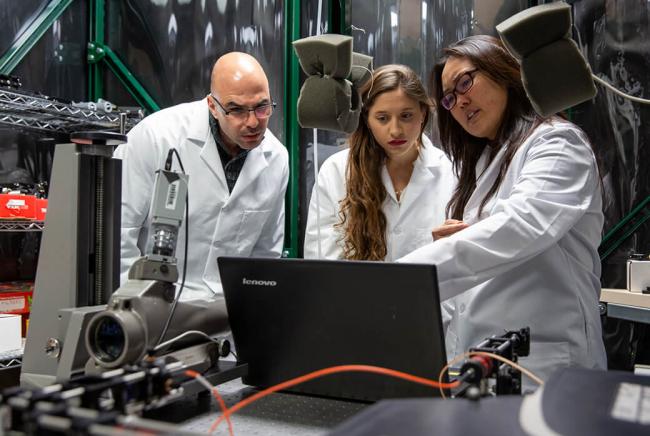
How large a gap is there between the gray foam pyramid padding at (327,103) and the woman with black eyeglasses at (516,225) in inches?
13.7

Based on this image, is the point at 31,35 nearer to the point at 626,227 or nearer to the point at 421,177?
the point at 421,177

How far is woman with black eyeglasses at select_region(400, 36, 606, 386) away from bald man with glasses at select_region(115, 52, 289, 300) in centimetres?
74

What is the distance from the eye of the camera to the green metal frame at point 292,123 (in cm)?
326

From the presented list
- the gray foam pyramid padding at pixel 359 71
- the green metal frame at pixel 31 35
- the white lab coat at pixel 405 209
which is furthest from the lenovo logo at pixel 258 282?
the green metal frame at pixel 31 35

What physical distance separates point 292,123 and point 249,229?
112 centimetres

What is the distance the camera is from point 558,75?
42.8 inches

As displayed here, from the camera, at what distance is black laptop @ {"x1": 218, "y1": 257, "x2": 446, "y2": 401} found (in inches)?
37.4

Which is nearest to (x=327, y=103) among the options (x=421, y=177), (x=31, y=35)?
(x=421, y=177)

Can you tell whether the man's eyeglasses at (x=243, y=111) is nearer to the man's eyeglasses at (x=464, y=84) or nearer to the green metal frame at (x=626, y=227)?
the man's eyeglasses at (x=464, y=84)

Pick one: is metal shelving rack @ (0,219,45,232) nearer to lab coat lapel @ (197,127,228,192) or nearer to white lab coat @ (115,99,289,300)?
white lab coat @ (115,99,289,300)

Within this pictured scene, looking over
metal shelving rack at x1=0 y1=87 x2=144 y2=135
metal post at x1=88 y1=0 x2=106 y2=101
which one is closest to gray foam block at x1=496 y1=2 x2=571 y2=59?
metal shelving rack at x1=0 y1=87 x2=144 y2=135

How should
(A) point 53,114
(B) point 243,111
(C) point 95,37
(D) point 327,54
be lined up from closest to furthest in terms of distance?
(D) point 327,54
(B) point 243,111
(A) point 53,114
(C) point 95,37

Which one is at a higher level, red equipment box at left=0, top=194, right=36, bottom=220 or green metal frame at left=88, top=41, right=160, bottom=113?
green metal frame at left=88, top=41, right=160, bottom=113

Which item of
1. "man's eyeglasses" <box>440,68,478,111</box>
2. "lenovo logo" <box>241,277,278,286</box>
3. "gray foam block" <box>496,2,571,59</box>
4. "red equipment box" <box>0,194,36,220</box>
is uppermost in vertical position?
"man's eyeglasses" <box>440,68,478,111</box>
